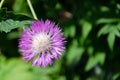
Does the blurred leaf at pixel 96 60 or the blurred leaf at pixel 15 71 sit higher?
the blurred leaf at pixel 15 71

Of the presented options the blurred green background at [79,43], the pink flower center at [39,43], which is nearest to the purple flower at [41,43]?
the pink flower center at [39,43]

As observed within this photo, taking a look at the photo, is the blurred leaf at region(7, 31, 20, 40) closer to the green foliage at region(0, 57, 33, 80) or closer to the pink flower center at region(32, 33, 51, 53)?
the green foliage at region(0, 57, 33, 80)

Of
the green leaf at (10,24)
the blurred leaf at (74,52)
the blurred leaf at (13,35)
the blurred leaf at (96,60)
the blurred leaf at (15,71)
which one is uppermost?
the blurred leaf at (13,35)

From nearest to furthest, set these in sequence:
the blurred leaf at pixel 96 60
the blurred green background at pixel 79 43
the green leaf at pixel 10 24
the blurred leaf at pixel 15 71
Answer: the green leaf at pixel 10 24, the blurred green background at pixel 79 43, the blurred leaf at pixel 96 60, the blurred leaf at pixel 15 71

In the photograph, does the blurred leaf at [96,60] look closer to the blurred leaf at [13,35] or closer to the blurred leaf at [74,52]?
the blurred leaf at [74,52]

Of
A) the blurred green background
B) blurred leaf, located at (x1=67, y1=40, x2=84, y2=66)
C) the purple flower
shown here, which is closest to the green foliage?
the blurred green background

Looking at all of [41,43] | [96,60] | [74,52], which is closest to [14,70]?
[74,52]
